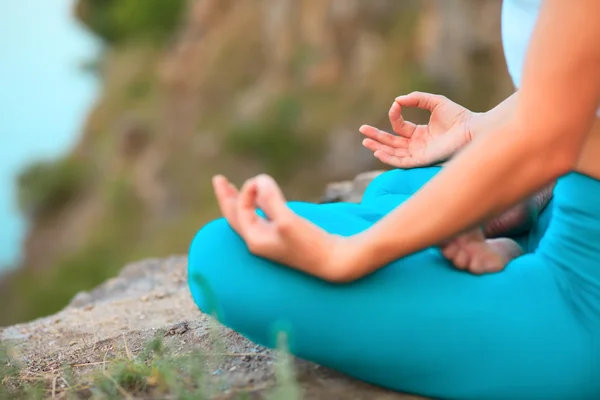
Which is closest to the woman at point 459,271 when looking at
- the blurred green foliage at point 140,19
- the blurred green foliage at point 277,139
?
the blurred green foliage at point 277,139

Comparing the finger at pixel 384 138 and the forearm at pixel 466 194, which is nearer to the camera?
the forearm at pixel 466 194

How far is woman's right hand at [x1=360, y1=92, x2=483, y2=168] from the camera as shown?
137 cm

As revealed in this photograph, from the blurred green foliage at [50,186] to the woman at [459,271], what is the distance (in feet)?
33.0

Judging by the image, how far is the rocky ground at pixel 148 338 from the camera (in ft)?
3.58

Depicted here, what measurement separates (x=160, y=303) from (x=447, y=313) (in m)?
1.29

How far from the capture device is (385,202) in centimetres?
127

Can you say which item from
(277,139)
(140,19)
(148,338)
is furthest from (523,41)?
(140,19)

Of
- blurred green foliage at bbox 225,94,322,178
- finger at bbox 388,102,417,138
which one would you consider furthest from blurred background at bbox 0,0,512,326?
finger at bbox 388,102,417,138

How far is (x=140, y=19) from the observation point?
11406 mm

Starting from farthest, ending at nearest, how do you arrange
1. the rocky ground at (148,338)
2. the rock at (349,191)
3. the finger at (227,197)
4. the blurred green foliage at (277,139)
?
the blurred green foliage at (277,139) < the rock at (349,191) < the rocky ground at (148,338) < the finger at (227,197)

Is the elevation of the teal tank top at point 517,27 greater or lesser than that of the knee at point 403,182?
greater

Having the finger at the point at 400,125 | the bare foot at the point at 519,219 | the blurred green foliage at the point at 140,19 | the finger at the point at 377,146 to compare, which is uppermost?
the blurred green foliage at the point at 140,19

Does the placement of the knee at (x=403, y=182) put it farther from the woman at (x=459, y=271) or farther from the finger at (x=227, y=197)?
the finger at (x=227, y=197)

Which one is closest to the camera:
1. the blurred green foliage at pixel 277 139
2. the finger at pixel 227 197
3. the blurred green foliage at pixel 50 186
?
the finger at pixel 227 197
